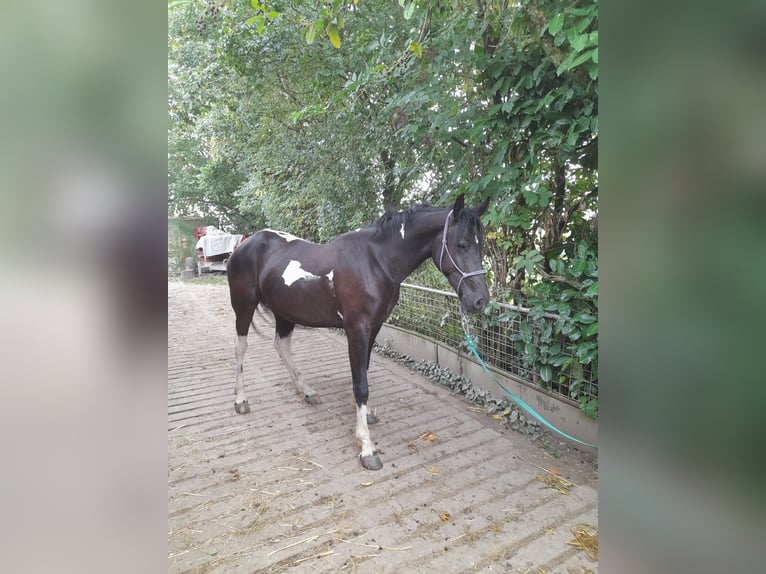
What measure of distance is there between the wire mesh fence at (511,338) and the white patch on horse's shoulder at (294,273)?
1.63 m

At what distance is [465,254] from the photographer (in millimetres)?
2562

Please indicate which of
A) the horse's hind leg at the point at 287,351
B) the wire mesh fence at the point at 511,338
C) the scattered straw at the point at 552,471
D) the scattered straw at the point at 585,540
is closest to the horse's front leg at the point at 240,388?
the horse's hind leg at the point at 287,351

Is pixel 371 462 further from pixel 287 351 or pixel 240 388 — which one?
pixel 287 351

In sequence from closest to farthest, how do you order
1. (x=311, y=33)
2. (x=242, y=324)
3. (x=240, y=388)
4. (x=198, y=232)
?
(x=311, y=33)
(x=240, y=388)
(x=242, y=324)
(x=198, y=232)

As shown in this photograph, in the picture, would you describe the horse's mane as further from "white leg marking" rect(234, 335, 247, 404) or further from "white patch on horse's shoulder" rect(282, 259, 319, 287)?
"white leg marking" rect(234, 335, 247, 404)

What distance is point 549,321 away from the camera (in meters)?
3.04

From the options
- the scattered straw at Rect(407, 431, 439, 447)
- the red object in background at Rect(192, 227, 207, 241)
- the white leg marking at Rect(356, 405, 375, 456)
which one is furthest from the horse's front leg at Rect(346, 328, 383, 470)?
the red object in background at Rect(192, 227, 207, 241)

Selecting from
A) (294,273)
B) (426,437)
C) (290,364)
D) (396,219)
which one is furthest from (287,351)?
(396,219)

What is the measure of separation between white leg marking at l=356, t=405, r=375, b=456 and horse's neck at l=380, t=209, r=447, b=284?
97 centimetres

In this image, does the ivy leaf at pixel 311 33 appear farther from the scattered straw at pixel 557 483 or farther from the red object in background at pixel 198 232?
the red object in background at pixel 198 232

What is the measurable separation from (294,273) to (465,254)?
1440mm

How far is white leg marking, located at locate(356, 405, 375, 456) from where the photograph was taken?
8.57ft
